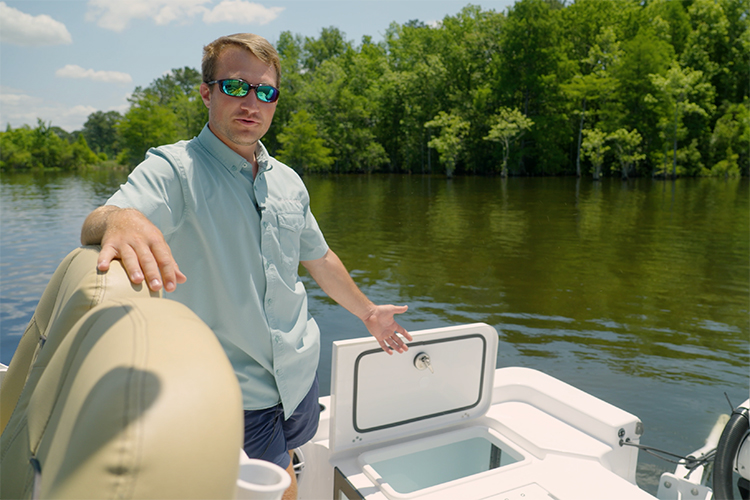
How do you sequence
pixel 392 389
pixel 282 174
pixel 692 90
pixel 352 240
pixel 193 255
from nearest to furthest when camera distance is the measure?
pixel 193 255, pixel 282 174, pixel 392 389, pixel 352 240, pixel 692 90

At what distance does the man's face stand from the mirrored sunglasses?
11 millimetres

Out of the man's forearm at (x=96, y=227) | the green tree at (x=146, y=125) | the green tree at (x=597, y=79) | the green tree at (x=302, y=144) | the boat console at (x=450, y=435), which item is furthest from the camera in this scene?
the green tree at (x=146, y=125)

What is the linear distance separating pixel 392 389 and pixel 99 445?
1.89 m

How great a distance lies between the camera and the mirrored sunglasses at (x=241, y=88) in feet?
4.91

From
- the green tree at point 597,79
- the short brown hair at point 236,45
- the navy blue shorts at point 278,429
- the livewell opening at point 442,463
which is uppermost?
the green tree at point 597,79

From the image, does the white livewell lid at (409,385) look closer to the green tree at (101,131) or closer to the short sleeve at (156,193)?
the short sleeve at (156,193)

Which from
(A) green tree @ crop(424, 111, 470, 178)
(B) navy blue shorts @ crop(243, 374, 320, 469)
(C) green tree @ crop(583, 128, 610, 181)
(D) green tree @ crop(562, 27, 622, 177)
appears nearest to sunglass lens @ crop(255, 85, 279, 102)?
(B) navy blue shorts @ crop(243, 374, 320, 469)

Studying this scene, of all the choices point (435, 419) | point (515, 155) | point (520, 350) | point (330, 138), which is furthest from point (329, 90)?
point (435, 419)

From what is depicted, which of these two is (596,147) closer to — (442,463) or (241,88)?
(442,463)

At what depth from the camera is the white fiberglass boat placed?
1.69 ft

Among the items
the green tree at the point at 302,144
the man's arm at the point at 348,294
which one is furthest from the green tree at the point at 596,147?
the man's arm at the point at 348,294

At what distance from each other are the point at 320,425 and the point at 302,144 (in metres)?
41.7

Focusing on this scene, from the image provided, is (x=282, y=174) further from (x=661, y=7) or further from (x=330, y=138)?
(x=661, y=7)

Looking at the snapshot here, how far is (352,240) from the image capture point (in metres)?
14.2
